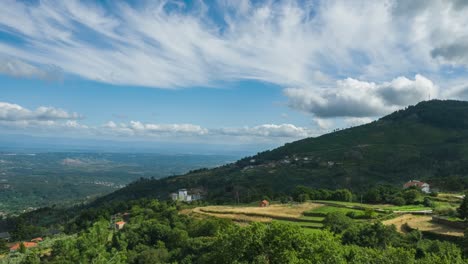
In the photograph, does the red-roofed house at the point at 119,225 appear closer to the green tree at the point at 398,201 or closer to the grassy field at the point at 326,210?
the grassy field at the point at 326,210

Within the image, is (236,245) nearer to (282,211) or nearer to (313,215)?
(313,215)

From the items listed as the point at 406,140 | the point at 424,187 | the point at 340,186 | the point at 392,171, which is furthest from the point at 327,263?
the point at 406,140

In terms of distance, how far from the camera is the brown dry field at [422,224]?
137ft

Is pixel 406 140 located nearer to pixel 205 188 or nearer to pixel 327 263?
pixel 205 188

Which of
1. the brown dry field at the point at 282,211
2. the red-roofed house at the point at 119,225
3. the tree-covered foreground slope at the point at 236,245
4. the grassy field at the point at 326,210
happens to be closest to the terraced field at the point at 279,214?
the brown dry field at the point at 282,211

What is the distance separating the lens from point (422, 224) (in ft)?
151

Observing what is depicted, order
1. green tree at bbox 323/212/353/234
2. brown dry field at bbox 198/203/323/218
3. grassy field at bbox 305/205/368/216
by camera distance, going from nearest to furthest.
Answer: green tree at bbox 323/212/353/234
grassy field at bbox 305/205/368/216
brown dry field at bbox 198/203/323/218

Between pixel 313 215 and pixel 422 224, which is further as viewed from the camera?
pixel 313 215

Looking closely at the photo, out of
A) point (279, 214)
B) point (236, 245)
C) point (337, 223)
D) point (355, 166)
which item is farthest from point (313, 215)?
point (355, 166)

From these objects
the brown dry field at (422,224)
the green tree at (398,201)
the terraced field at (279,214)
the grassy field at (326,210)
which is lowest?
the terraced field at (279,214)

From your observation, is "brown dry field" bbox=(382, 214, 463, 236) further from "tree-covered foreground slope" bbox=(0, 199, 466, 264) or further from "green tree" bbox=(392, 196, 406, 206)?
"green tree" bbox=(392, 196, 406, 206)

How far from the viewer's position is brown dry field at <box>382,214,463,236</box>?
4175 cm

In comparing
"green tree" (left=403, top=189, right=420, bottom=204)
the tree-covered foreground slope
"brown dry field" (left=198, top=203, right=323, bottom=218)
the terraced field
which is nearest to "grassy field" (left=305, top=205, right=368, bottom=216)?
the terraced field

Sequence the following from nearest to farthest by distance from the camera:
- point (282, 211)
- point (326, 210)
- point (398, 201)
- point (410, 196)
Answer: point (326, 210) → point (398, 201) → point (282, 211) → point (410, 196)
